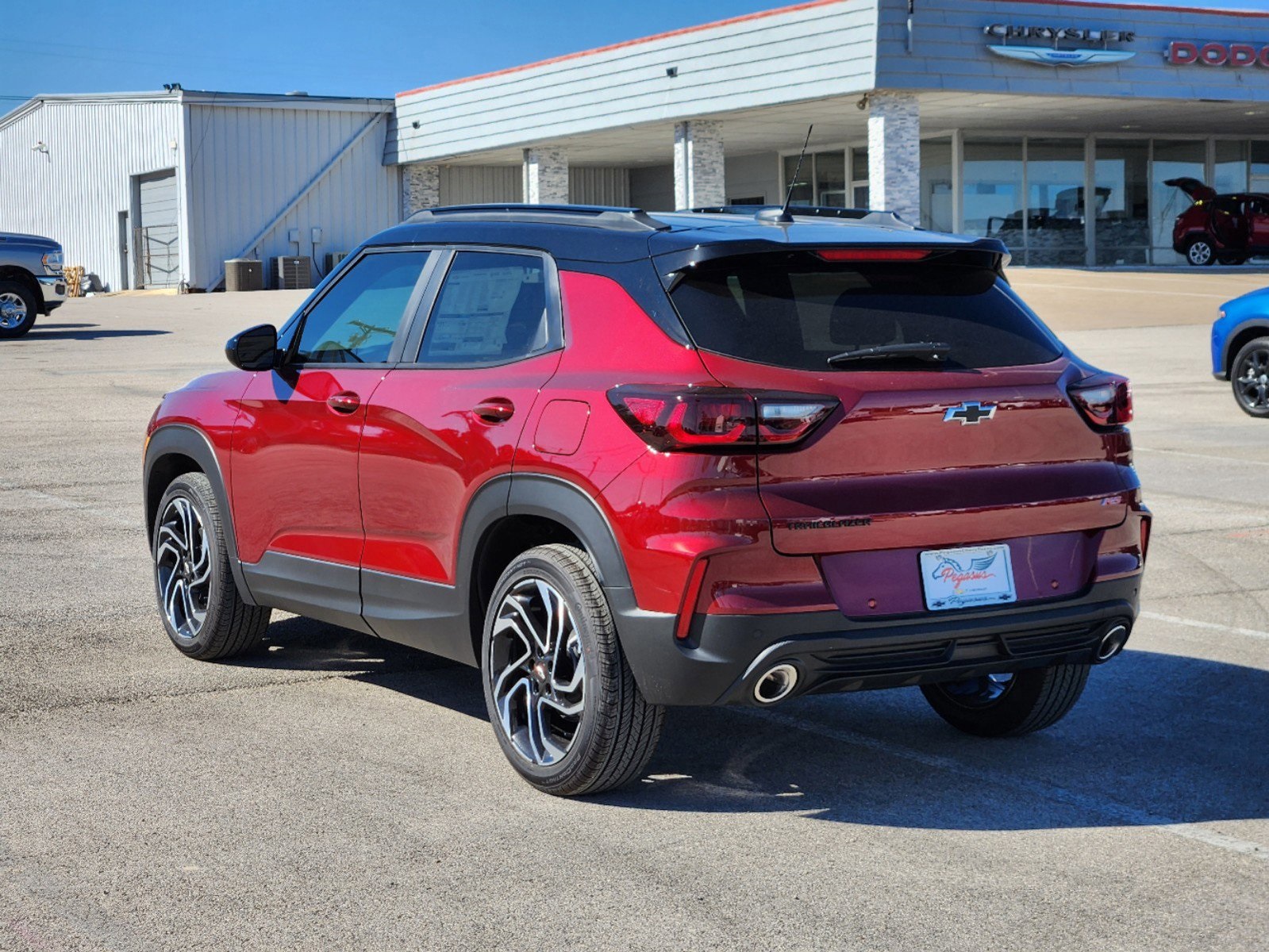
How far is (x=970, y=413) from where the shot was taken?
4.59 metres

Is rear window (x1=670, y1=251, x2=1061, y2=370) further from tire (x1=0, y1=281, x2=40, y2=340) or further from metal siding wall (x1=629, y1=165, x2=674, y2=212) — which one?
metal siding wall (x1=629, y1=165, x2=674, y2=212)

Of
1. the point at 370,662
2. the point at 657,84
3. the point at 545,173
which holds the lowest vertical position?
the point at 370,662

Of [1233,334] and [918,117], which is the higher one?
[918,117]

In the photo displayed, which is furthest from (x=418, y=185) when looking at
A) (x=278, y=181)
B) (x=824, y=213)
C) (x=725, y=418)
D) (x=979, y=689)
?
(x=725, y=418)

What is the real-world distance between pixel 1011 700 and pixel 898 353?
1465 mm

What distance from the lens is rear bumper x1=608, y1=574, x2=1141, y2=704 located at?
170 inches

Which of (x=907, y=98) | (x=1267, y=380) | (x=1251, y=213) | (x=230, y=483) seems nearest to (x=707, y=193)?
(x=907, y=98)

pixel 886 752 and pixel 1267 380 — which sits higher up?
pixel 1267 380

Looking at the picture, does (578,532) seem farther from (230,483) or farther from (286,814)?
(230,483)

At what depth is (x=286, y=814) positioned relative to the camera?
15.2ft

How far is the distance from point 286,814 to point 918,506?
6.43 ft

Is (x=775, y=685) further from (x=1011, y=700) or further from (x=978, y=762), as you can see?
(x=1011, y=700)

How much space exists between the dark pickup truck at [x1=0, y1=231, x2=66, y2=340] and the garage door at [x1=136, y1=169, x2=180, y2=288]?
19260 mm

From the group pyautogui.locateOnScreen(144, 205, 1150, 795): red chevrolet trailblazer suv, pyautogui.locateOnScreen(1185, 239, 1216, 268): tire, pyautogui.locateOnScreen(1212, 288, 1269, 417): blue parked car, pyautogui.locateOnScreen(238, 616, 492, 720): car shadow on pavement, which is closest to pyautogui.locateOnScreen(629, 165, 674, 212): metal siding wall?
pyautogui.locateOnScreen(1185, 239, 1216, 268): tire
